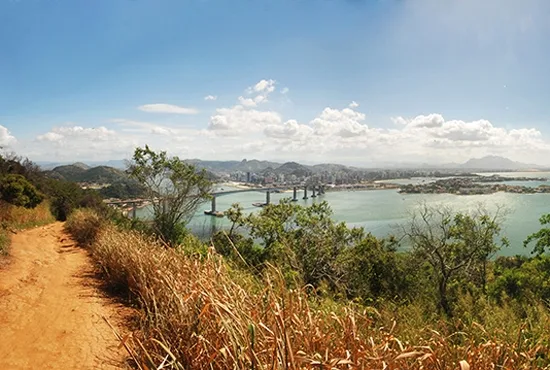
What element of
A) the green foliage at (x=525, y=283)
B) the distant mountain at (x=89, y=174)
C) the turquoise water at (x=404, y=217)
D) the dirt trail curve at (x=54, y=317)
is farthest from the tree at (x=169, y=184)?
the distant mountain at (x=89, y=174)

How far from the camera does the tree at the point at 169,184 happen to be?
1189cm

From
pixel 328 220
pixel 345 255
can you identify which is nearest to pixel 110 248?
pixel 345 255

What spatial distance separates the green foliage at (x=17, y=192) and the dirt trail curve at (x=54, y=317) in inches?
239

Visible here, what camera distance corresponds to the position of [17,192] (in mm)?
9938

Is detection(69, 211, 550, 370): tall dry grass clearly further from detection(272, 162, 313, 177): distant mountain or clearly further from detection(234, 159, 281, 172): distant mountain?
detection(234, 159, 281, 172): distant mountain

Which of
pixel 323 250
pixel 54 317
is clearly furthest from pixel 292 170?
pixel 54 317

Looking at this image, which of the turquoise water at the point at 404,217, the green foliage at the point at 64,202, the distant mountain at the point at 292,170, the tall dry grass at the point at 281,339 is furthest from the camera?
the distant mountain at the point at 292,170

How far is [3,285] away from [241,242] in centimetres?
1127

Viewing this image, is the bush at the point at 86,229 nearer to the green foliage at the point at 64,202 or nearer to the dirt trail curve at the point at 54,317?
the dirt trail curve at the point at 54,317

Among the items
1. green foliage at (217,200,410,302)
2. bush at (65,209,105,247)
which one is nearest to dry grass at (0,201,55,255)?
bush at (65,209,105,247)

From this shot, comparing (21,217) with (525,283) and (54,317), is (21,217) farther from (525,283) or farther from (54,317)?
(525,283)

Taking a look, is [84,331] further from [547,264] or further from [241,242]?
[547,264]

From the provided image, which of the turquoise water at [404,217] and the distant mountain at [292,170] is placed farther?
the distant mountain at [292,170]

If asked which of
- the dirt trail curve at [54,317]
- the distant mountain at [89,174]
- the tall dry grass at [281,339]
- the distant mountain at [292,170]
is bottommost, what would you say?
the dirt trail curve at [54,317]
